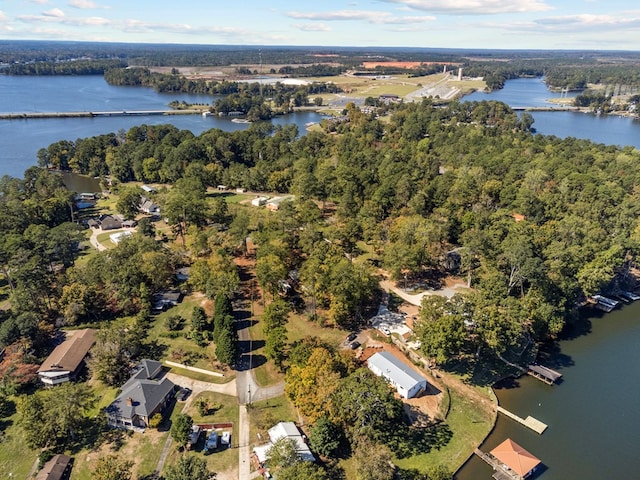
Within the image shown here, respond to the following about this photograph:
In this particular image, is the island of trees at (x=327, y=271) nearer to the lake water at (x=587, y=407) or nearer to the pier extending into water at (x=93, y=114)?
the lake water at (x=587, y=407)

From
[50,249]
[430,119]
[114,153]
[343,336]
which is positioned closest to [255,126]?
[114,153]

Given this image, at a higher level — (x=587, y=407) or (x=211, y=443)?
(x=211, y=443)

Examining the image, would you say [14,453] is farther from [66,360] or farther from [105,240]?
[105,240]

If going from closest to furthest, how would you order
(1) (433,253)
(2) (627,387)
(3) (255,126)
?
(2) (627,387), (1) (433,253), (3) (255,126)

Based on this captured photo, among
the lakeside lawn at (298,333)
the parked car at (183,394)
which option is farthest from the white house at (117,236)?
the parked car at (183,394)

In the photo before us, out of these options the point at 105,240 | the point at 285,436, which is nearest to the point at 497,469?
the point at 285,436

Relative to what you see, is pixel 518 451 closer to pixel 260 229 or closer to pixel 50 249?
pixel 260 229
